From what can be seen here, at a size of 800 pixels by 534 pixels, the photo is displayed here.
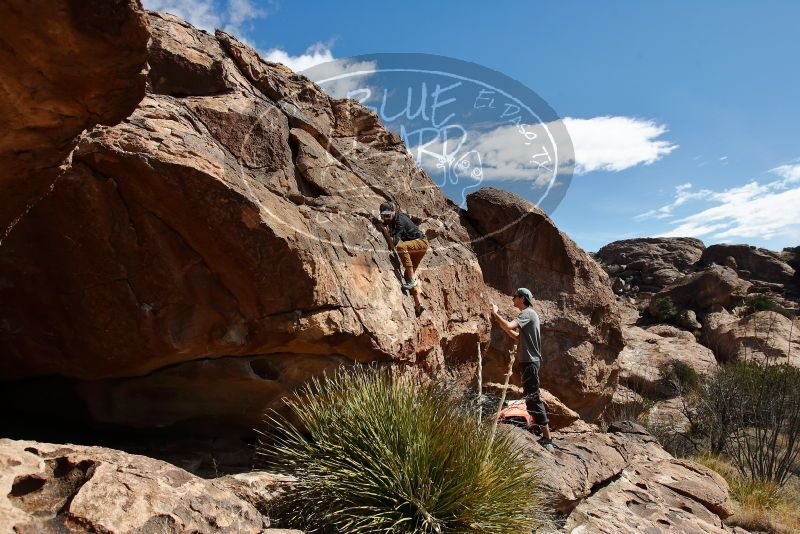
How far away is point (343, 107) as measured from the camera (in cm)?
1247

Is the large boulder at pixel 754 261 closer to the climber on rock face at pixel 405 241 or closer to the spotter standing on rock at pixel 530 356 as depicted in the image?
the climber on rock face at pixel 405 241

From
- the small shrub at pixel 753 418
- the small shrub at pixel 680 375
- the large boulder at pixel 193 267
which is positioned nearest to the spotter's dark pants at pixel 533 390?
the large boulder at pixel 193 267

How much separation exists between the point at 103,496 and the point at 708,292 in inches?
1580

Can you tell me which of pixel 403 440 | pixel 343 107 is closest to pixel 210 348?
pixel 403 440

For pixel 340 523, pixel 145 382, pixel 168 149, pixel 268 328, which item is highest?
pixel 168 149

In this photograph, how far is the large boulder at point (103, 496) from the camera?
3.40 m

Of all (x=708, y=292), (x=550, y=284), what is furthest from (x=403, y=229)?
(x=708, y=292)

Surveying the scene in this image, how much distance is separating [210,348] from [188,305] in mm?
577

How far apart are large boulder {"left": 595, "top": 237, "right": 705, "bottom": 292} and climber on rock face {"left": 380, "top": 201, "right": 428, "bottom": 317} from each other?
4266 cm

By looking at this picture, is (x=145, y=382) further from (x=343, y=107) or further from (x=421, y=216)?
(x=343, y=107)

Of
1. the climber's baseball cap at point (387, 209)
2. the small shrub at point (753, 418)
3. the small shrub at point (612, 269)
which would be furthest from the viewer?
the small shrub at point (612, 269)

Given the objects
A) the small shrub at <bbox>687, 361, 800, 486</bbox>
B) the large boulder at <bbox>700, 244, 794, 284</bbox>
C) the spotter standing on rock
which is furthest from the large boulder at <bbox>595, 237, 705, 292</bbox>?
the spotter standing on rock

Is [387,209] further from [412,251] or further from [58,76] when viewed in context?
[58,76]

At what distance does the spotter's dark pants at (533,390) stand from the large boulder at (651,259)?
143ft
